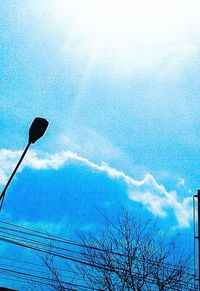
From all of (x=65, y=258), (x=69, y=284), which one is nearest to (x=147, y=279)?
(x=69, y=284)

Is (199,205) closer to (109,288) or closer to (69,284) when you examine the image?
(109,288)

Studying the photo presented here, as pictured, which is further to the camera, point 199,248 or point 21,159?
point 199,248

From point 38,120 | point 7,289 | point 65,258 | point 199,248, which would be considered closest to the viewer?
point 38,120

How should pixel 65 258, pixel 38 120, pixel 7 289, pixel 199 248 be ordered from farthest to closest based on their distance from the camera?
1. pixel 7 289
2. pixel 199 248
3. pixel 65 258
4. pixel 38 120

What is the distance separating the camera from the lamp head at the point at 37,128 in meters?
6.49

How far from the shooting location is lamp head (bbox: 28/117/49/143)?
6487mm

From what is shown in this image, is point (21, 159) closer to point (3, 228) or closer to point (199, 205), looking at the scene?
point (3, 228)

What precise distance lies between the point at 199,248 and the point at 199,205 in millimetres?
2332

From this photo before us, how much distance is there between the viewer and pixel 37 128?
6.55 metres

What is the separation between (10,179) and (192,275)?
13399 mm

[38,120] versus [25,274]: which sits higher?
[25,274]

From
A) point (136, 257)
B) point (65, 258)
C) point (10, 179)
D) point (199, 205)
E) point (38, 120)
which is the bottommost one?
point (10, 179)

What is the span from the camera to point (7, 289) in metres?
17.0

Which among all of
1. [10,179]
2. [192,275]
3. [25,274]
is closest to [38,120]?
[10,179]
